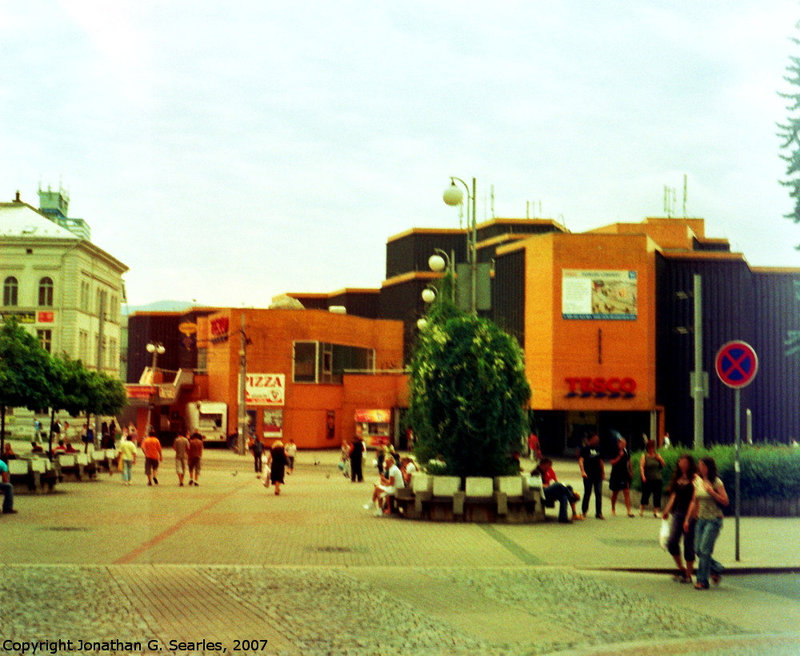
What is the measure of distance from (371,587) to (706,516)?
13.0 feet

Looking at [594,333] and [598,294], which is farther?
[598,294]

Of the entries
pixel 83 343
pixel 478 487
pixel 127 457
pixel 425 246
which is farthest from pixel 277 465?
pixel 425 246

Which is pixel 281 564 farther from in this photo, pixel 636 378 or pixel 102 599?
pixel 636 378

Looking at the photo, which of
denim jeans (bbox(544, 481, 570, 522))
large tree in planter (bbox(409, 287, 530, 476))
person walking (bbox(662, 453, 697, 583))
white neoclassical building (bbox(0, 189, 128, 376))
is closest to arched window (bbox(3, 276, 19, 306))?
white neoclassical building (bbox(0, 189, 128, 376))

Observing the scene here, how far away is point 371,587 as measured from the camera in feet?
37.8

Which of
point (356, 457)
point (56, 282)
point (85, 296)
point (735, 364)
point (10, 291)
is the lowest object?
point (356, 457)

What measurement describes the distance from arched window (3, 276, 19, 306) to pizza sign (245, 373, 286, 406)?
19028 millimetres

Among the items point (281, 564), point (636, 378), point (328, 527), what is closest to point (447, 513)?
point (328, 527)

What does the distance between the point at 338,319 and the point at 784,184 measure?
139 ft

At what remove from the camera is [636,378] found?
53000mm

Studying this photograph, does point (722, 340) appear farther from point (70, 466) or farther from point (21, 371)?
point (21, 371)

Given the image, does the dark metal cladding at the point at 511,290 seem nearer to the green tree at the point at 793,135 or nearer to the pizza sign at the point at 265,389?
the pizza sign at the point at 265,389

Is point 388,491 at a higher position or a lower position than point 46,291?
lower

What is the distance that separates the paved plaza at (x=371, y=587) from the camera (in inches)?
341
